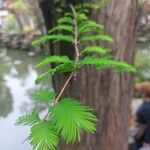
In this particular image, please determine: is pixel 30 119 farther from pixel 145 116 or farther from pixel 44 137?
pixel 145 116

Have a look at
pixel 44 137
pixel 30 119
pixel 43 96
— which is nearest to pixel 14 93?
pixel 43 96

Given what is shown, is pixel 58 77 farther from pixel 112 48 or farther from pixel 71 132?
pixel 71 132

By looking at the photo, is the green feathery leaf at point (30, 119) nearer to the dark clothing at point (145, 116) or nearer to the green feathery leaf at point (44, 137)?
the green feathery leaf at point (44, 137)

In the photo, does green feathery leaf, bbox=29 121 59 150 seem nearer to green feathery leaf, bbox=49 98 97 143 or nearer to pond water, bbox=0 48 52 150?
green feathery leaf, bbox=49 98 97 143

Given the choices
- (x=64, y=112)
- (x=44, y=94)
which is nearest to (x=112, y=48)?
(x=44, y=94)

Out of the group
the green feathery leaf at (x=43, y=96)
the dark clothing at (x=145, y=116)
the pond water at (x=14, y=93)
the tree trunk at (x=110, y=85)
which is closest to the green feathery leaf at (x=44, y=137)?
the green feathery leaf at (x=43, y=96)

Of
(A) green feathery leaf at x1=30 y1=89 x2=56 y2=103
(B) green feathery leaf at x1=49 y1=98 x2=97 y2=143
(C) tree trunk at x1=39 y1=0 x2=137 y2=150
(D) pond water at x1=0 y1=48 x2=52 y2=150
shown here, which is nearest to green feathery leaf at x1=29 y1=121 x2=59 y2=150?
(B) green feathery leaf at x1=49 y1=98 x2=97 y2=143
